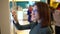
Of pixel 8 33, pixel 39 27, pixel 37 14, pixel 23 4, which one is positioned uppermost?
pixel 23 4

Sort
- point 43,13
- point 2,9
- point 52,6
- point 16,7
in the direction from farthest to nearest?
1. point 52,6
2. point 16,7
3. point 2,9
4. point 43,13

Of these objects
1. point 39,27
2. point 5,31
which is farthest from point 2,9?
point 39,27

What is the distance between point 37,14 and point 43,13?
0.06 meters

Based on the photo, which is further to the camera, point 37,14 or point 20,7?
point 20,7

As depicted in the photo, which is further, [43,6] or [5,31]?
[5,31]

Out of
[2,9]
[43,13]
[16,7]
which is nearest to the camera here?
[43,13]

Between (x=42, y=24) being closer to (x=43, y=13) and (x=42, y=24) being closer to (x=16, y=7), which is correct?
(x=43, y=13)

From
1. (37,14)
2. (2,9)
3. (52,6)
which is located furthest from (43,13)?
(52,6)

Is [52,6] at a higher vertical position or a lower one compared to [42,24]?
higher

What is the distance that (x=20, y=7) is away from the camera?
187 centimetres

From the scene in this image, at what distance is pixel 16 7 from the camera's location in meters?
1.83

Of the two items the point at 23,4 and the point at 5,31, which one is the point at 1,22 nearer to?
the point at 5,31

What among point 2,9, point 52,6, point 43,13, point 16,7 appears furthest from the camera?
point 52,6

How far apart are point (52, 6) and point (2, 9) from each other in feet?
2.77
